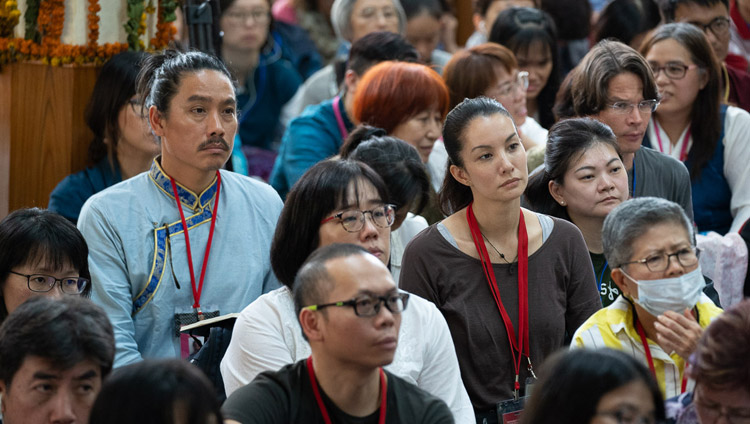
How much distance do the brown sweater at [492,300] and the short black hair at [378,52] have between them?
6.11 ft

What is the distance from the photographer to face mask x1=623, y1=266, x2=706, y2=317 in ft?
10.1

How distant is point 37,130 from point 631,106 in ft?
8.22

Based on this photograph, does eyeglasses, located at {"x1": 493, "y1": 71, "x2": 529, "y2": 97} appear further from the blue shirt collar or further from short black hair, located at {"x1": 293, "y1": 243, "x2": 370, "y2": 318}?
short black hair, located at {"x1": 293, "y1": 243, "x2": 370, "y2": 318}

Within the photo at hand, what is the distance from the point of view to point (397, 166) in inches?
158

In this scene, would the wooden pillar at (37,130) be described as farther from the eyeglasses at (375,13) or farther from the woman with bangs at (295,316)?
the eyeglasses at (375,13)

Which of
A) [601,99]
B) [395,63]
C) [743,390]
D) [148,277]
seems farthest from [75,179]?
[743,390]

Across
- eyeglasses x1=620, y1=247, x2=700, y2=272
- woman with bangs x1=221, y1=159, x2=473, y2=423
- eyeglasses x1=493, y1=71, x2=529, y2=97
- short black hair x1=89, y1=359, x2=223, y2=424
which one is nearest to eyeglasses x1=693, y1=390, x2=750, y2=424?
eyeglasses x1=620, y1=247, x2=700, y2=272

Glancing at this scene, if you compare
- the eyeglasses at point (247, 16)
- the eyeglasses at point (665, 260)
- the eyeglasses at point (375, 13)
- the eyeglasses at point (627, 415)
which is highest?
the eyeglasses at point (247, 16)

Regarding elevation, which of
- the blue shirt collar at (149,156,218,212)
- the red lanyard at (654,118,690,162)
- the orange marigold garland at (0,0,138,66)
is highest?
the orange marigold garland at (0,0,138,66)

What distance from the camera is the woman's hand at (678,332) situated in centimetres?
297

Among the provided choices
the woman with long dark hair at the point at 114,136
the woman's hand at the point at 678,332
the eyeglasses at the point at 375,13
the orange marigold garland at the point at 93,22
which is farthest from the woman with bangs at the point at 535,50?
the woman's hand at the point at 678,332

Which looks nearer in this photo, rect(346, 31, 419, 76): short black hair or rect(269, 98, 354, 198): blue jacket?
rect(269, 98, 354, 198): blue jacket

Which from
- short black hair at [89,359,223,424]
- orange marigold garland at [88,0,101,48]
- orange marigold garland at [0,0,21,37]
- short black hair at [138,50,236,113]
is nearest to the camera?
short black hair at [89,359,223,424]

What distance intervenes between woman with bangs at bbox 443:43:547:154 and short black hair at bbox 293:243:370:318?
93.8 inches
